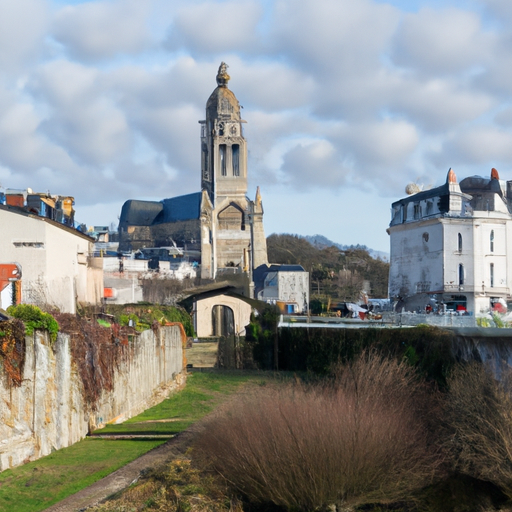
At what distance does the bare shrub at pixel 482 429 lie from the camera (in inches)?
677

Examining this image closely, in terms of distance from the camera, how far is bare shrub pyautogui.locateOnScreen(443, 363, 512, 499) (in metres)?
17.2

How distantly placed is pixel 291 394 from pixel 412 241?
3840cm

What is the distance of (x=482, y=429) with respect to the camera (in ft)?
58.4

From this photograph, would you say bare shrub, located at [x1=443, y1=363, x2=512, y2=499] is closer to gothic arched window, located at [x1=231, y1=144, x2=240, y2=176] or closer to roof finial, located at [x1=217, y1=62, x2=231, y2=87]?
gothic arched window, located at [x1=231, y1=144, x2=240, y2=176]

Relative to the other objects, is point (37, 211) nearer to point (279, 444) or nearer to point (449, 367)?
point (449, 367)

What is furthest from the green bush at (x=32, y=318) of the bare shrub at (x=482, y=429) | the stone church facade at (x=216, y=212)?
the stone church facade at (x=216, y=212)

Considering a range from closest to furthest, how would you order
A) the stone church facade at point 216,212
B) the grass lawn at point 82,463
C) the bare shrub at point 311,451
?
the grass lawn at point 82,463 < the bare shrub at point 311,451 < the stone church facade at point 216,212

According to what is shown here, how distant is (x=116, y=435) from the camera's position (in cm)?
1872

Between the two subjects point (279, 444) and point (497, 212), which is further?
point (497, 212)

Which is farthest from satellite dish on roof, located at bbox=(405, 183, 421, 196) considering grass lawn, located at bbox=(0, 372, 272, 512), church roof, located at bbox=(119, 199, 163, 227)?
church roof, located at bbox=(119, 199, 163, 227)

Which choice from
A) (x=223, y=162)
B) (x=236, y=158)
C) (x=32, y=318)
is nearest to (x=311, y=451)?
(x=32, y=318)

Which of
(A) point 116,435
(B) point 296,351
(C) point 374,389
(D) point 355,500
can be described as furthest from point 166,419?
(B) point 296,351

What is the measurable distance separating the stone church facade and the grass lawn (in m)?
72.4

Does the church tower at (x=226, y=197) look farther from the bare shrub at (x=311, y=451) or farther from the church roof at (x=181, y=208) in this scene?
the bare shrub at (x=311, y=451)
